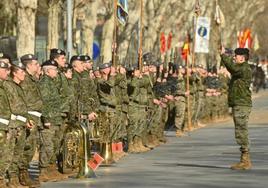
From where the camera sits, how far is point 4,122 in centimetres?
1617

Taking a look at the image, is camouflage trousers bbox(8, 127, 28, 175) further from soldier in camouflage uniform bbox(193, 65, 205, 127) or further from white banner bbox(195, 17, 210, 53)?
white banner bbox(195, 17, 210, 53)

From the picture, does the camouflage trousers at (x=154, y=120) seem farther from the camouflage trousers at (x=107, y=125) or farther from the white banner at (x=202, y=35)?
the white banner at (x=202, y=35)

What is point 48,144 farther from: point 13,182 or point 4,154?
point 4,154

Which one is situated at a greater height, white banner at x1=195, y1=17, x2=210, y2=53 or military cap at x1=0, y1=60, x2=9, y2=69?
white banner at x1=195, y1=17, x2=210, y2=53

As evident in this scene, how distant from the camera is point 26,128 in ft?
55.8

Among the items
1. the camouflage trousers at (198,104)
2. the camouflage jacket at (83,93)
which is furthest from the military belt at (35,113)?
the camouflage trousers at (198,104)

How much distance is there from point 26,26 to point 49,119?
7.82m

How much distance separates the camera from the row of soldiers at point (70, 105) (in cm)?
1666

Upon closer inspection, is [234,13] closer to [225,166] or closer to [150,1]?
[150,1]

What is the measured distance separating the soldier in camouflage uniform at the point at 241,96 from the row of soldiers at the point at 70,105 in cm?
247

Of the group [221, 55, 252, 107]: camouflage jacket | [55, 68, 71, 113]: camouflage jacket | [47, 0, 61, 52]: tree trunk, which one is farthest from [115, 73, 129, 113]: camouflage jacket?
[47, 0, 61, 52]: tree trunk

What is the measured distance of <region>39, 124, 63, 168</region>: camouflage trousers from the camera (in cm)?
1838

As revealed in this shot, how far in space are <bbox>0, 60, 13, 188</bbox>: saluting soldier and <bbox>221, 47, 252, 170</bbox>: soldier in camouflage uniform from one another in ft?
15.9

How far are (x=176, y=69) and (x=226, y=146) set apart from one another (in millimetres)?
6241
